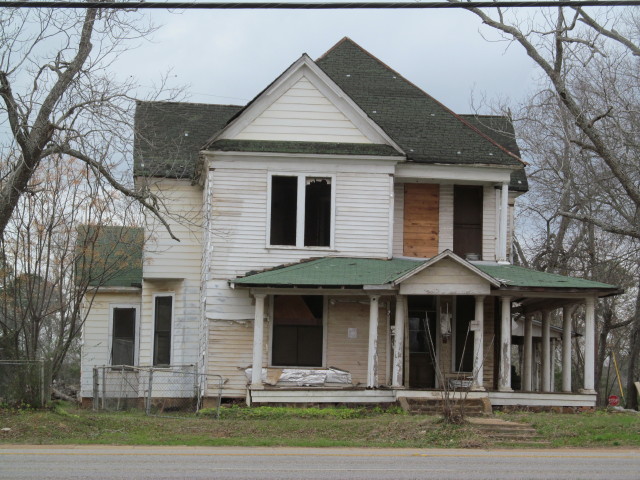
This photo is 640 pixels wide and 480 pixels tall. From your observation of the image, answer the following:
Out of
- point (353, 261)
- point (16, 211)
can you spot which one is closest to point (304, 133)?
point (353, 261)

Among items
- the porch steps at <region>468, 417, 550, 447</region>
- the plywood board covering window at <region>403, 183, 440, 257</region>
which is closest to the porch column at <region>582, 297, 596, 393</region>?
the plywood board covering window at <region>403, 183, 440, 257</region>

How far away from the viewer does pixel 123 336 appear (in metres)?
29.2

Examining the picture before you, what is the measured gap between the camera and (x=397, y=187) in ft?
84.5

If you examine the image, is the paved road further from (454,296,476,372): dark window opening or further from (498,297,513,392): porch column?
(454,296,476,372): dark window opening

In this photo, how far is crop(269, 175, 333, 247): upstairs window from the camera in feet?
80.3

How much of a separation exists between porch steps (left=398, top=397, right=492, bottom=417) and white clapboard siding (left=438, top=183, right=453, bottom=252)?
16.6ft

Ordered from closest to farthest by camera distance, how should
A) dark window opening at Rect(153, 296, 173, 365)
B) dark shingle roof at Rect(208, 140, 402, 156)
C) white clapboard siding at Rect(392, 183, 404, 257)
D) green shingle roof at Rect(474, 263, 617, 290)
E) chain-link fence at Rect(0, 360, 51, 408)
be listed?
chain-link fence at Rect(0, 360, 51, 408) < green shingle roof at Rect(474, 263, 617, 290) < dark shingle roof at Rect(208, 140, 402, 156) < white clapboard siding at Rect(392, 183, 404, 257) < dark window opening at Rect(153, 296, 173, 365)

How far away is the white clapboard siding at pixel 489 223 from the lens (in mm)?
25797

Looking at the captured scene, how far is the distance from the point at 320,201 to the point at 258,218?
1.68 meters

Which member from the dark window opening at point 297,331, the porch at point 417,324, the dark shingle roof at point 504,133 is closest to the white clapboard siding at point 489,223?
the porch at point 417,324

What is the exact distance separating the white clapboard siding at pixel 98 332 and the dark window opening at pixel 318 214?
23.5ft

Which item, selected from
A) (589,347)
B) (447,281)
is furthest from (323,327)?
(589,347)

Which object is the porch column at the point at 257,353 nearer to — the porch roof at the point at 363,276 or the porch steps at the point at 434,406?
the porch roof at the point at 363,276

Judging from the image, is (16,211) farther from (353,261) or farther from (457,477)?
(457,477)
